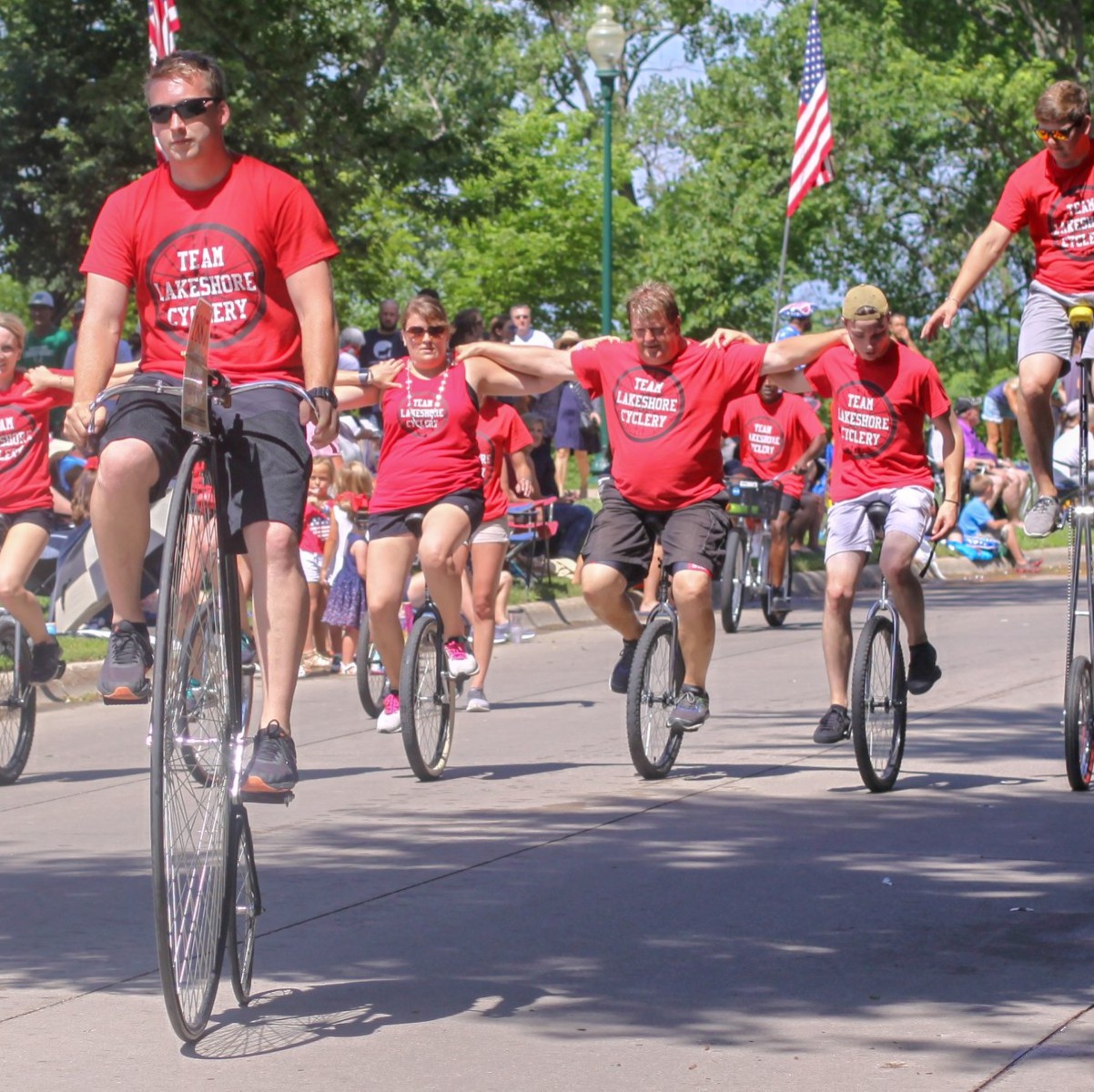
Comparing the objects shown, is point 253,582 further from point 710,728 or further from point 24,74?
point 24,74

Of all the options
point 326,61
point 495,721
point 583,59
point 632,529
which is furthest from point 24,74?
point 583,59

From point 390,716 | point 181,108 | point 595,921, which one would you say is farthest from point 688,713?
point 181,108

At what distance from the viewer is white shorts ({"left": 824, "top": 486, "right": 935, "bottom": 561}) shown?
9516 millimetres

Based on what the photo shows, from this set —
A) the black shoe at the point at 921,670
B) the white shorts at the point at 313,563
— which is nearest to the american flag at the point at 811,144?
the white shorts at the point at 313,563

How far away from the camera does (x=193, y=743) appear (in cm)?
511

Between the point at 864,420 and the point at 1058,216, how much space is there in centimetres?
126

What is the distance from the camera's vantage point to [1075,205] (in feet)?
29.8

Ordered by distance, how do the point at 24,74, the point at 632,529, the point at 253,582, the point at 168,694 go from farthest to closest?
the point at 24,74 < the point at 632,529 < the point at 253,582 < the point at 168,694

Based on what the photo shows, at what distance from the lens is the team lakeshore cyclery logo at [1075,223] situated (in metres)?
9.05

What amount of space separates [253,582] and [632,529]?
4327 millimetres

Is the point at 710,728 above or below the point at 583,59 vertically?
below

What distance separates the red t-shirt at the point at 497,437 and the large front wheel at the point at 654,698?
251 cm

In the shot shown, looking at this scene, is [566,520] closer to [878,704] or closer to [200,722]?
[878,704]

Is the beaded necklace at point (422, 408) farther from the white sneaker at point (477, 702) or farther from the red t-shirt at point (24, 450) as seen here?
the white sneaker at point (477, 702)
